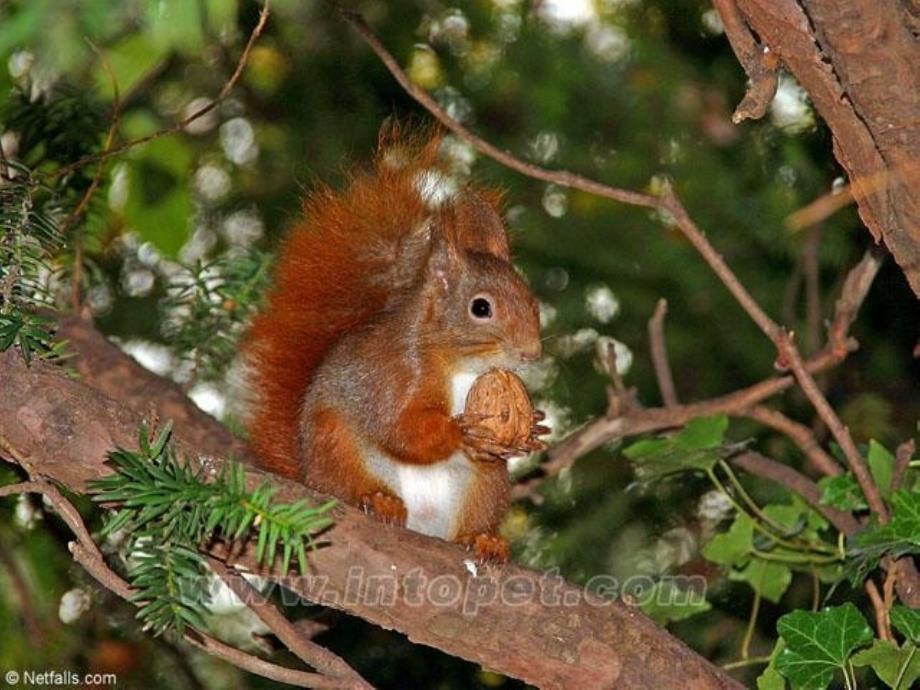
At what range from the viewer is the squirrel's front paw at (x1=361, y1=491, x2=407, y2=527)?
1.97 metres

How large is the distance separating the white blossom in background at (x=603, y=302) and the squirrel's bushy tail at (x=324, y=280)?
1042 millimetres

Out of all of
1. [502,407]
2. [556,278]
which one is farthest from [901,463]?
[556,278]

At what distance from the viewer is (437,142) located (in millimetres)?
2197

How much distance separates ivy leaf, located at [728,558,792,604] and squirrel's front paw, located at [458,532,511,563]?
1.50ft

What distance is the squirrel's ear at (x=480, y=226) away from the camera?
2193 mm

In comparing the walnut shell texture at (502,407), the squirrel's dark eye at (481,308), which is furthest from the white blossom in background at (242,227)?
the walnut shell texture at (502,407)

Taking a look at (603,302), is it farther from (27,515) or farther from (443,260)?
(27,515)

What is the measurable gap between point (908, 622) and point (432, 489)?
2.39 feet

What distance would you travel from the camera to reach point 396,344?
2104mm

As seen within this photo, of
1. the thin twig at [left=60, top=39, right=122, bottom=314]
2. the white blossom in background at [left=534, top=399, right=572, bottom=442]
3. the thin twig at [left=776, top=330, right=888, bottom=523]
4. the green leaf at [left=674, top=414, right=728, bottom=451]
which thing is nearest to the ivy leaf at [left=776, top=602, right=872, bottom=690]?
the thin twig at [left=776, top=330, right=888, bottom=523]

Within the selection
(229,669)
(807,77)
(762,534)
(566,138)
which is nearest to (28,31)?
(807,77)

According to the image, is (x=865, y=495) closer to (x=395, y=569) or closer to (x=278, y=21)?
(x=395, y=569)

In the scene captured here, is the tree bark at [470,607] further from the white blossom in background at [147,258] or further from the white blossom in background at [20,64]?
the white blossom in background at [147,258]

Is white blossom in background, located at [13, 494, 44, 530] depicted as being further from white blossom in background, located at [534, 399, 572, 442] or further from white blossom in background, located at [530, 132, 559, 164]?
white blossom in background, located at [530, 132, 559, 164]
